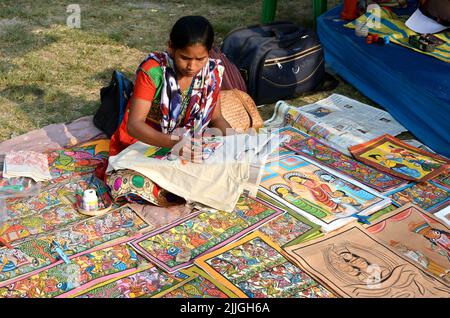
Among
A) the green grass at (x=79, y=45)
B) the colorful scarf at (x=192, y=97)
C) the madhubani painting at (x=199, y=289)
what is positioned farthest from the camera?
the green grass at (x=79, y=45)

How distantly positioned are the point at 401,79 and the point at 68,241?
8.56 feet

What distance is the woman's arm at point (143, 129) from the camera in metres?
3.01

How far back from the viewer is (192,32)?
2.75 metres

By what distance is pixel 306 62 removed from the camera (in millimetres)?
4574

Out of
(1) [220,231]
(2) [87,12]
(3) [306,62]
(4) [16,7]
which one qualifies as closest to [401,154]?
(3) [306,62]

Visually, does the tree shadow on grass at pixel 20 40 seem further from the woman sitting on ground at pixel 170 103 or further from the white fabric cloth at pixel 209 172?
the white fabric cloth at pixel 209 172

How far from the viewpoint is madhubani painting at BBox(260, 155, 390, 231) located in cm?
316

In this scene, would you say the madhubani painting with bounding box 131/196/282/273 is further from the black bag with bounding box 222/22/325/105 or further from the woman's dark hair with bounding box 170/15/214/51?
the black bag with bounding box 222/22/325/105

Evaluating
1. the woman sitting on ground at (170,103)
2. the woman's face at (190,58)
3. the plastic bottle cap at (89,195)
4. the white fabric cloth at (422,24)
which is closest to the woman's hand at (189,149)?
the woman sitting on ground at (170,103)

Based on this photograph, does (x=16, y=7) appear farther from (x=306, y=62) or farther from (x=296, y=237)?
(x=296, y=237)

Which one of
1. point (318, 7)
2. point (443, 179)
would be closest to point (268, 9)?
point (318, 7)

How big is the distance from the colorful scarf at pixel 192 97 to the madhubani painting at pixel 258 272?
Result: 0.77 meters

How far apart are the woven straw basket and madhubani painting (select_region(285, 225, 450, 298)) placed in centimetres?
123

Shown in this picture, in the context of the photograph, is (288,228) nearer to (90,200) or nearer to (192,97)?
(192,97)
